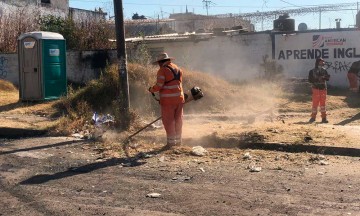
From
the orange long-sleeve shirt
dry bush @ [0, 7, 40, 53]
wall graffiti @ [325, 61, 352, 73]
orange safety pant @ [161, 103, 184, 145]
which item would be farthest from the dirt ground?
wall graffiti @ [325, 61, 352, 73]

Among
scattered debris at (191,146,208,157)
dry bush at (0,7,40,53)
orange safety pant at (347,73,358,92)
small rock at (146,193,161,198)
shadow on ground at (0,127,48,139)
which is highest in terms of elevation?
dry bush at (0,7,40,53)

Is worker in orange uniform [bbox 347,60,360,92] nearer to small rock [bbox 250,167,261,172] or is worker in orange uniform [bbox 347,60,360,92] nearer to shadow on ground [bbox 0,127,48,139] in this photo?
shadow on ground [bbox 0,127,48,139]

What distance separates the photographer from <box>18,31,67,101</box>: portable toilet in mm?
14039

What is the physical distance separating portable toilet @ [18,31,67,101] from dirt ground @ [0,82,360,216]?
3398 millimetres

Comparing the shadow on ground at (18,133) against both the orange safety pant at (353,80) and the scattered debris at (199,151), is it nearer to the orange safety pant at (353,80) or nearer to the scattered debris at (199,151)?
the scattered debris at (199,151)

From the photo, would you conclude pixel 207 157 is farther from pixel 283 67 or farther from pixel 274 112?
pixel 283 67

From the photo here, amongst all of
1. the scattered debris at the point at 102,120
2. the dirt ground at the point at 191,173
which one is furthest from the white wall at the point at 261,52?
the dirt ground at the point at 191,173

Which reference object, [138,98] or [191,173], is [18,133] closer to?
[138,98]

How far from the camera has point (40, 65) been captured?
14078 millimetres

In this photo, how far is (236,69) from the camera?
22.7 m

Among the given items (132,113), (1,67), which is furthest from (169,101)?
(1,67)

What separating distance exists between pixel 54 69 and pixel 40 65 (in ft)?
1.45

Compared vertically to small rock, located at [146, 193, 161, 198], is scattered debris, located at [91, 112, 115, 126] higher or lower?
higher

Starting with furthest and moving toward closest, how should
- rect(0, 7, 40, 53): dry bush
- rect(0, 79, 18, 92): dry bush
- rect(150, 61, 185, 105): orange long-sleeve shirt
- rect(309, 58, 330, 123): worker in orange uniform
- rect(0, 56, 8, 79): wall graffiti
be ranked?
rect(0, 7, 40, 53): dry bush < rect(0, 56, 8, 79): wall graffiti < rect(0, 79, 18, 92): dry bush < rect(309, 58, 330, 123): worker in orange uniform < rect(150, 61, 185, 105): orange long-sleeve shirt
